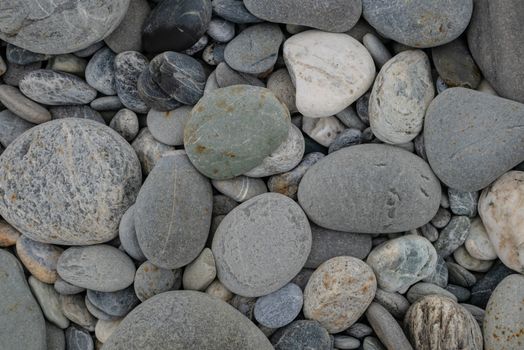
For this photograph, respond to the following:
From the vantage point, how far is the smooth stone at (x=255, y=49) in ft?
7.37

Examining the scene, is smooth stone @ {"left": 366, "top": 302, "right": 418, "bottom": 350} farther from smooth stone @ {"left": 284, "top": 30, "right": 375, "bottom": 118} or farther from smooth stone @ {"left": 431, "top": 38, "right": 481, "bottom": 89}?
smooth stone @ {"left": 431, "top": 38, "right": 481, "bottom": 89}

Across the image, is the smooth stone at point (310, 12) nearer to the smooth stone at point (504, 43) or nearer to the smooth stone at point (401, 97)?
the smooth stone at point (401, 97)

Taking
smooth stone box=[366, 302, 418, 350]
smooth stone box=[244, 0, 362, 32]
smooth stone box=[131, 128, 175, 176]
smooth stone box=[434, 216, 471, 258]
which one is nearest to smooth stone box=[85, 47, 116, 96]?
smooth stone box=[131, 128, 175, 176]

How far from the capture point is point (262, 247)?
2160 millimetres

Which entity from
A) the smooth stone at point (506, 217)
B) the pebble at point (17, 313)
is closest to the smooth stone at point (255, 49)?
the smooth stone at point (506, 217)

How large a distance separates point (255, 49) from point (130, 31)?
0.64m

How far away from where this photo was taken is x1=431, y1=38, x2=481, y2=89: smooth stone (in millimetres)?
2201

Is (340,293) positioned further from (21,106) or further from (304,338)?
(21,106)

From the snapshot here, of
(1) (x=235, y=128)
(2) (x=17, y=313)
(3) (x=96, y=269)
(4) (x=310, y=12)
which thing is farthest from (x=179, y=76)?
(2) (x=17, y=313)

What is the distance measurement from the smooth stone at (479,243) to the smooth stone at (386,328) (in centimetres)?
53

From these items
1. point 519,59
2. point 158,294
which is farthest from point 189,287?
point 519,59

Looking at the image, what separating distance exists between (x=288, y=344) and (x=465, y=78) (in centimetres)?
149

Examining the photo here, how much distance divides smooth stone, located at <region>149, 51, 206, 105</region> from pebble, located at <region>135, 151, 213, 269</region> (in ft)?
1.08

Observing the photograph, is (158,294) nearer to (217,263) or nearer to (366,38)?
(217,263)
